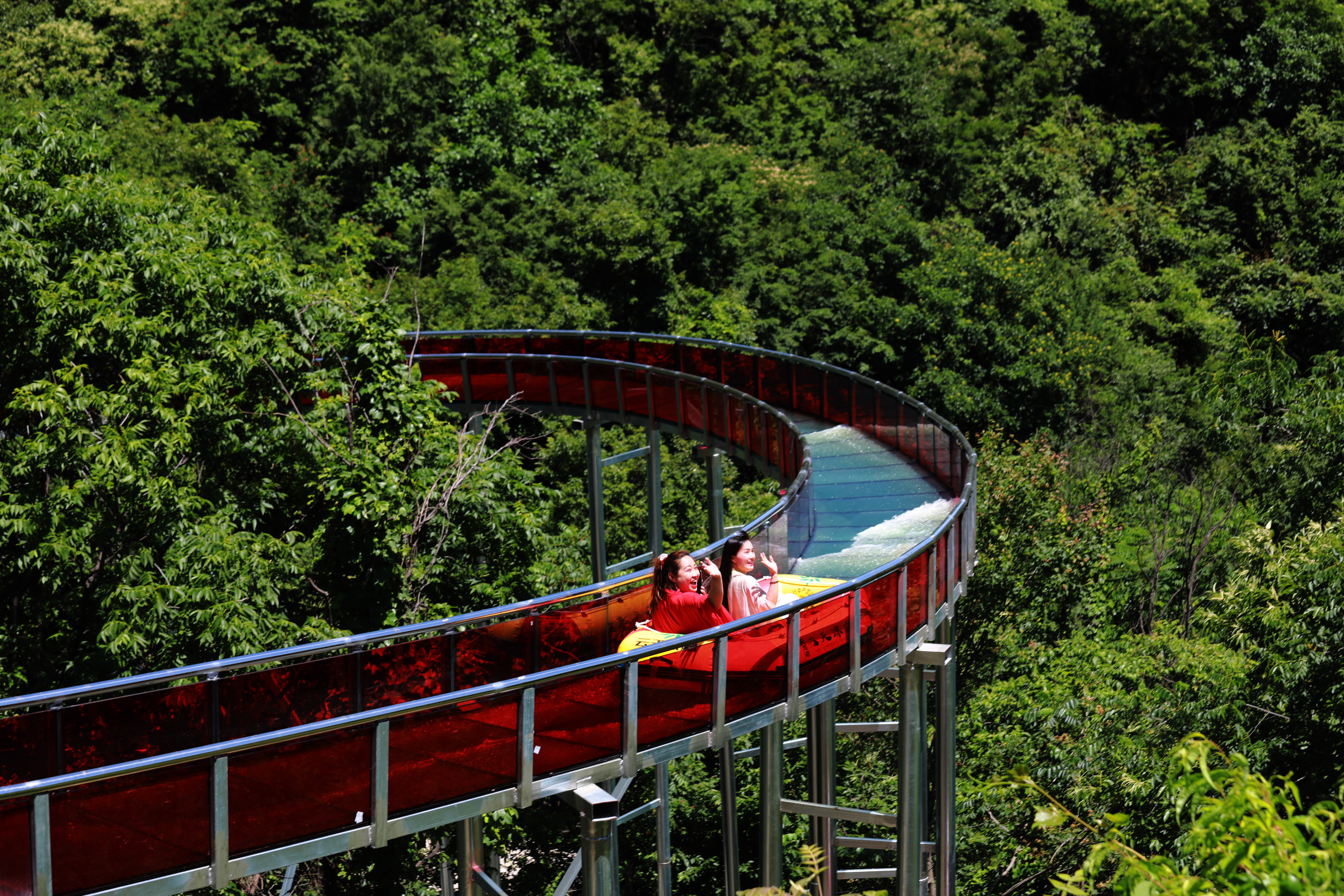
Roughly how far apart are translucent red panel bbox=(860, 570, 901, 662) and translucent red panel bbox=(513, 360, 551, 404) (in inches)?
374

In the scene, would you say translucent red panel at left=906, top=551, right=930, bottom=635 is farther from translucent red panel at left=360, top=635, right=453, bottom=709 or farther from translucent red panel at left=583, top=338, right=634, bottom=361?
translucent red panel at left=583, top=338, right=634, bottom=361

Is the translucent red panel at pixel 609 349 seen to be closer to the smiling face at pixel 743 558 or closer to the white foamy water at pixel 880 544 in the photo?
the white foamy water at pixel 880 544

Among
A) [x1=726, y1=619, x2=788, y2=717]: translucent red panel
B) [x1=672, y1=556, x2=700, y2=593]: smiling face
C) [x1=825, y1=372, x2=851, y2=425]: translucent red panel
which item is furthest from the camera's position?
[x1=825, y1=372, x2=851, y2=425]: translucent red panel

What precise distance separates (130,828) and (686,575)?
13.7ft

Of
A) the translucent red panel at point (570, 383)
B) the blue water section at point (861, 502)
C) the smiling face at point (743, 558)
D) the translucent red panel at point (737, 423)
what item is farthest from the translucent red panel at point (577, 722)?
the translucent red panel at point (570, 383)

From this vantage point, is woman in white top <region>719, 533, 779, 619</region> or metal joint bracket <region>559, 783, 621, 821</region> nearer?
metal joint bracket <region>559, 783, 621, 821</region>

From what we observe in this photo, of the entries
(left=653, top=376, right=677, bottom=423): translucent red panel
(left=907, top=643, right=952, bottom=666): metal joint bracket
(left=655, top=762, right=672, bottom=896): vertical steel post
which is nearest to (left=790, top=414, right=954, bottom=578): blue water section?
(left=907, top=643, right=952, bottom=666): metal joint bracket

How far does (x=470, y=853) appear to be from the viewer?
13.1 metres

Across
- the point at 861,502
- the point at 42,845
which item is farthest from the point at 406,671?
the point at 861,502

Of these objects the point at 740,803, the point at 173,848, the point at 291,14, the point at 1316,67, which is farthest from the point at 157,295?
the point at 1316,67

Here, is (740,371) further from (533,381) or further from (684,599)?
(684,599)

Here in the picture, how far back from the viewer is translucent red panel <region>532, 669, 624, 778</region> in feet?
29.5

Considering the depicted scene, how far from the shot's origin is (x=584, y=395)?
19188 mm

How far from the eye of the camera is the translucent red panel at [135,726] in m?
8.83
